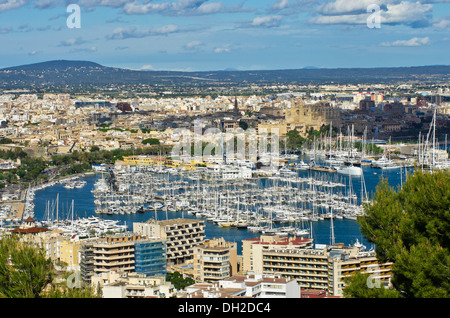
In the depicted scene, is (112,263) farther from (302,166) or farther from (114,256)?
(302,166)

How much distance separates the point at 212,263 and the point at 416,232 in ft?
12.3

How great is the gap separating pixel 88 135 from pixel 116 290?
640 inches

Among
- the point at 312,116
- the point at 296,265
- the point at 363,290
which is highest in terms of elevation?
the point at 363,290

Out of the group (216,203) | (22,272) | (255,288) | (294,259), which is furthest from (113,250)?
(216,203)

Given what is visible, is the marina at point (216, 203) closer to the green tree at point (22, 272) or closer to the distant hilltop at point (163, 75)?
the green tree at point (22, 272)

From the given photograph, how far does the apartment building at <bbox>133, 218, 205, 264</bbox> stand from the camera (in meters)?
7.98

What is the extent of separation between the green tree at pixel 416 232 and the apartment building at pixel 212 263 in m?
3.21

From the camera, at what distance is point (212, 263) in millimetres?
6855

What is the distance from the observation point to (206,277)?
22.3 ft

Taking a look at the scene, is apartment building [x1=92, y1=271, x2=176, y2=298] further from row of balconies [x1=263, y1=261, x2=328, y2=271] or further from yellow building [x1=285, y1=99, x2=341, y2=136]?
yellow building [x1=285, y1=99, x2=341, y2=136]

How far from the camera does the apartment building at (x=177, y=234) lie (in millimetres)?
7980
